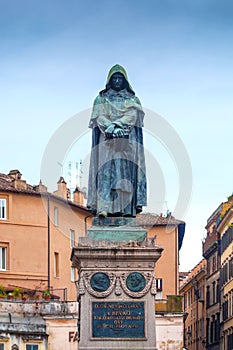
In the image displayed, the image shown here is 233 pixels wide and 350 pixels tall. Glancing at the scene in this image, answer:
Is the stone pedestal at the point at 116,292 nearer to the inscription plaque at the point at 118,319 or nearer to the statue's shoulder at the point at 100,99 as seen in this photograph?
the inscription plaque at the point at 118,319

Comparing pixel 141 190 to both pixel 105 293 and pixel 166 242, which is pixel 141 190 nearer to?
pixel 105 293

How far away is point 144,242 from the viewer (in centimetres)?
2627

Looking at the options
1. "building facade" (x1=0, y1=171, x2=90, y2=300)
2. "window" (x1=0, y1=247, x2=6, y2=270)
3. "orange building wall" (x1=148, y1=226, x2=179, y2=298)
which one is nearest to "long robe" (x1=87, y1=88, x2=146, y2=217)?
"building facade" (x1=0, y1=171, x2=90, y2=300)

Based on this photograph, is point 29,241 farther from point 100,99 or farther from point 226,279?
point 100,99

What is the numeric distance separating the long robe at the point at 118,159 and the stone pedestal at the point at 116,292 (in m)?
1.43

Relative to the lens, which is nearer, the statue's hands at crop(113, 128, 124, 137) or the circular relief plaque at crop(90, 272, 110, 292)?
the circular relief plaque at crop(90, 272, 110, 292)

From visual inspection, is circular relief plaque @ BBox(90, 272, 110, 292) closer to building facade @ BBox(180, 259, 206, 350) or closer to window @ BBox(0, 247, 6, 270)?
window @ BBox(0, 247, 6, 270)

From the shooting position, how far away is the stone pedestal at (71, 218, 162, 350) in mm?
25641

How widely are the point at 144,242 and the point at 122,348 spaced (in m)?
2.56

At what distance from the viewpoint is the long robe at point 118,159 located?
2755 centimetres

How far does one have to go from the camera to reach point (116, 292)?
26.0 m

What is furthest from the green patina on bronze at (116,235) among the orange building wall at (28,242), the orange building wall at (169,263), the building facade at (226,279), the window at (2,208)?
the building facade at (226,279)

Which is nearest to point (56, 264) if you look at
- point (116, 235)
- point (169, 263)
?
point (169, 263)

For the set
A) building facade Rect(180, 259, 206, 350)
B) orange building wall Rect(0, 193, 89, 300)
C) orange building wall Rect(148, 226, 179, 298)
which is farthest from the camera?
building facade Rect(180, 259, 206, 350)
